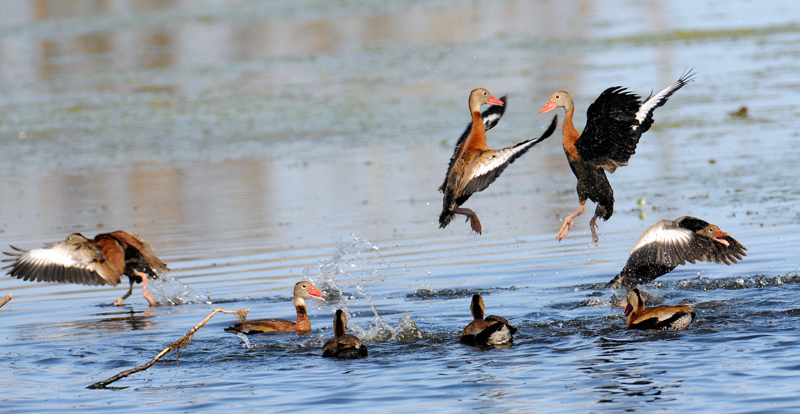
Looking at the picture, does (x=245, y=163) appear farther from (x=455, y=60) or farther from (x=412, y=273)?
(x=455, y=60)

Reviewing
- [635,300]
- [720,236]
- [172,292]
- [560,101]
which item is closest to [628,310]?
[635,300]

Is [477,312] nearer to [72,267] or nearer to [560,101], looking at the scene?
[560,101]

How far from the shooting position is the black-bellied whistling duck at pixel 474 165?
9367mm

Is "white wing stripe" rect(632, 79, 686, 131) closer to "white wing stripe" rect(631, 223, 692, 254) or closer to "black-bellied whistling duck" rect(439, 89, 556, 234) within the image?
"white wing stripe" rect(631, 223, 692, 254)

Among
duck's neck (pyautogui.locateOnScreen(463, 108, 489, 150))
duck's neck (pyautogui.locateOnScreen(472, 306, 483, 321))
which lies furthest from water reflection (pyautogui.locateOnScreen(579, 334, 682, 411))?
duck's neck (pyautogui.locateOnScreen(463, 108, 489, 150))

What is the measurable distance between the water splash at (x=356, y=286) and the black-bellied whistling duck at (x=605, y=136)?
84.1 inches

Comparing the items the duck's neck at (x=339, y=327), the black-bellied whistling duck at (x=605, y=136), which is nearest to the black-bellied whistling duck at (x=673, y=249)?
the black-bellied whistling duck at (x=605, y=136)

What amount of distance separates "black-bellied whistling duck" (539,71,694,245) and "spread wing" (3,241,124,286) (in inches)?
189

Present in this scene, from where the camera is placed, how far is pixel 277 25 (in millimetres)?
44094

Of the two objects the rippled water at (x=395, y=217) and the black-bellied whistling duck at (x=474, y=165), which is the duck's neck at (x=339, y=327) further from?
the black-bellied whistling duck at (x=474, y=165)

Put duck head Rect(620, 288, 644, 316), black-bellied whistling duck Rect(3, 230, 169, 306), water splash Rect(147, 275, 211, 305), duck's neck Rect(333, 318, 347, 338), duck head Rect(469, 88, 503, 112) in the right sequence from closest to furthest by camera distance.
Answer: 1. duck head Rect(620, 288, 644, 316)
2. duck's neck Rect(333, 318, 347, 338)
3. duck head Rect(469, 88, 503, 112)
4. water splash Rect(147, 275, 211, 305)
5. black-bellied whistling duck Rect(3, 230, 169, 306)

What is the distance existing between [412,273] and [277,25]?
3380 centimetres

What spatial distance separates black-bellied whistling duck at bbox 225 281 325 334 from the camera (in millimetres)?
9188

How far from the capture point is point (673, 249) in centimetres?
983
